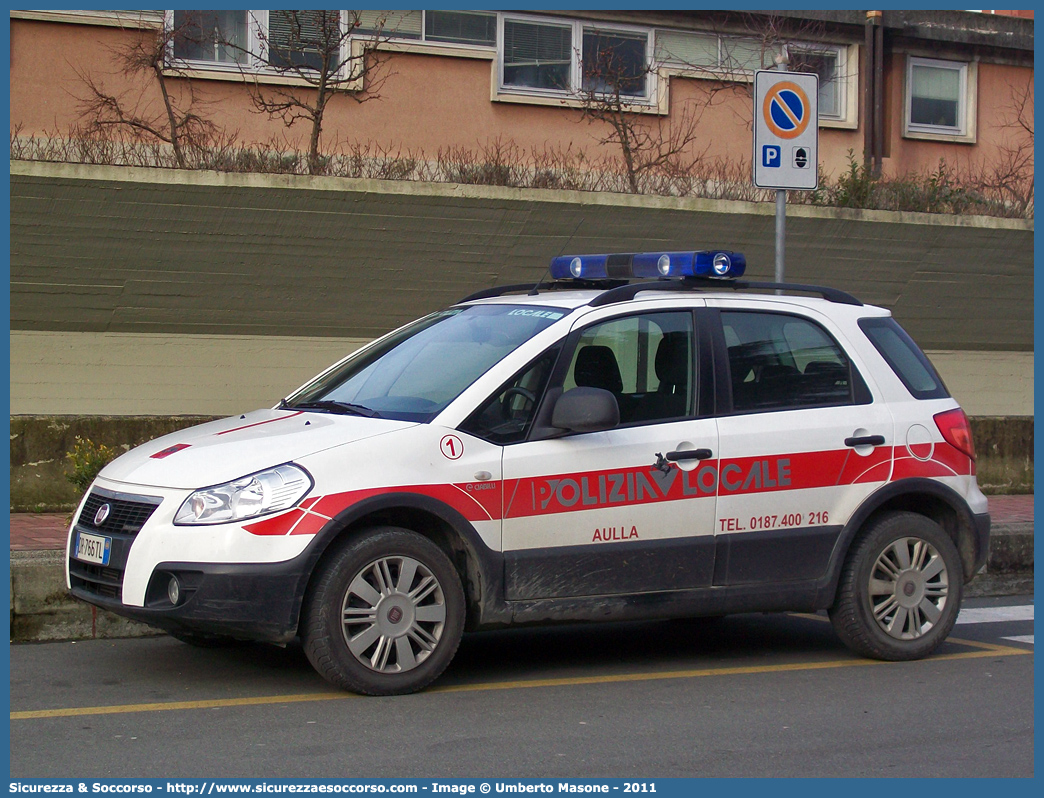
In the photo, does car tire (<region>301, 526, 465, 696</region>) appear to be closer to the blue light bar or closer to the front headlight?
the front headlight

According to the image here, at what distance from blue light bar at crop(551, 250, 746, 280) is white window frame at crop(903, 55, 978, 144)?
11.4 m

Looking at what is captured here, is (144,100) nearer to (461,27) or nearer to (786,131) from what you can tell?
(461,27)

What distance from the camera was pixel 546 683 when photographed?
6.52 metres

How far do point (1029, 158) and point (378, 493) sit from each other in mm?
14189

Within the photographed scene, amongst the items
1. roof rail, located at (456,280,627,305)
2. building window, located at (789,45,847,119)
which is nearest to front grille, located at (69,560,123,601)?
roof rail, located at (456,280,627,305)

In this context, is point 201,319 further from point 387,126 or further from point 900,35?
point 900,35

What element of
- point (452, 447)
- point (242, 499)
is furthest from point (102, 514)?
point (452, 447)

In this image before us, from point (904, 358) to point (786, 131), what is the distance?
2639 millimetres

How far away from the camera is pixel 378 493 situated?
19.4 ft

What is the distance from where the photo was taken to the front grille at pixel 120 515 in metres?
5.87

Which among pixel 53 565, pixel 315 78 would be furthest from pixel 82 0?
pixel 53 565

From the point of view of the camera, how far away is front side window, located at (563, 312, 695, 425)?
6566mm

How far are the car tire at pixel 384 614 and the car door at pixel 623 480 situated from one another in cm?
36

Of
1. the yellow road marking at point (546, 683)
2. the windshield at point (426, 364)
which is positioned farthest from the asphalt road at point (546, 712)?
the windshield at point (426, 364)
